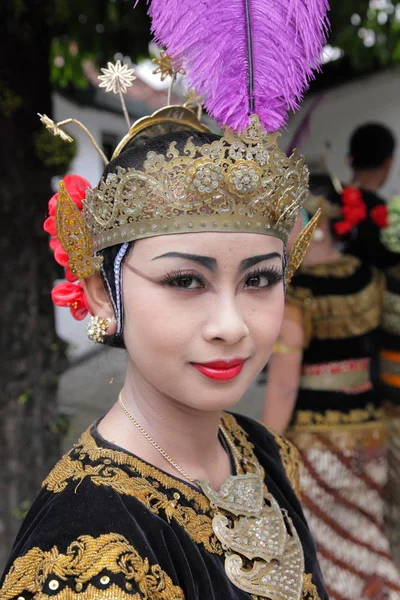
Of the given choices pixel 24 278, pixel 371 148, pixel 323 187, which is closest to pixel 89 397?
pixel 24 278

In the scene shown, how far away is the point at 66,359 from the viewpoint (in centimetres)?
301

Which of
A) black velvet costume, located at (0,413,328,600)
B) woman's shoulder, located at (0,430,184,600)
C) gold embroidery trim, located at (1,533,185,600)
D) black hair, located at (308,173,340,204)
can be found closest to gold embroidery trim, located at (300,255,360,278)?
black hair, located at (308,173,340,204)

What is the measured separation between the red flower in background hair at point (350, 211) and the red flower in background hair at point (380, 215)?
14 cm

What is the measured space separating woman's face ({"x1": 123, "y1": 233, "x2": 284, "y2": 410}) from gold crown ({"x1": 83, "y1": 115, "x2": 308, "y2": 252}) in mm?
31

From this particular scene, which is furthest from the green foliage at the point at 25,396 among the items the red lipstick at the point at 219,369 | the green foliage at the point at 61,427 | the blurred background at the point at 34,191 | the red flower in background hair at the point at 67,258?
the red lipstick at the point at 219,369

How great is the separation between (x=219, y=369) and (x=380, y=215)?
6.84 ft

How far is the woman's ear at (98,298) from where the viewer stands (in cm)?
133

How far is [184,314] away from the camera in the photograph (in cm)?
115

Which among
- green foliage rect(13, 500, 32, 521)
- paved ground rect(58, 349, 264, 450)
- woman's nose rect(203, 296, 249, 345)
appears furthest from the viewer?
paved ground rect(58, 349, 264, 450)

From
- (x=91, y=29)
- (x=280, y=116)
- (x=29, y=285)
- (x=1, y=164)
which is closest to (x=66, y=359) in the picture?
(x=29, y=285)

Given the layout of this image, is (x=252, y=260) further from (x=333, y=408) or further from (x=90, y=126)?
(x=90, y=126)

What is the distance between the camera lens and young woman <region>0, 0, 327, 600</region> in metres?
1.09

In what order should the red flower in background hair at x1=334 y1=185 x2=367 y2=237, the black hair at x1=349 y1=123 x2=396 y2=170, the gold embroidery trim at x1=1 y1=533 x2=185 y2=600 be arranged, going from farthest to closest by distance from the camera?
the black hair at x1=349 y1=123 x2=396 y2=170, the red flower in background hair at x1=334 y1=185 x2=367 y2=237, the gold embroidery trim at x1=1 y1=533 x2=185 y2=600

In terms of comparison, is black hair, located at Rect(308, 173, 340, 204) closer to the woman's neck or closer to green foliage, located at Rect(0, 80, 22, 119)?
green foliage, located at Rect(0, 80, 22, 119)
